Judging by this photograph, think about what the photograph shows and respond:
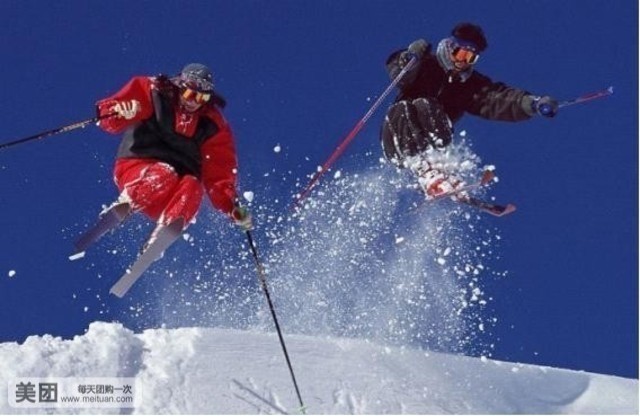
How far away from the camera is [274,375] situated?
7.56 meters

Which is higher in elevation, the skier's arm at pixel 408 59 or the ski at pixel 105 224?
the skier's arm at pixel 408 59

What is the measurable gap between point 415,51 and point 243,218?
2.32 meters

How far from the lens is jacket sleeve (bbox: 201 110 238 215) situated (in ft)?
27.8

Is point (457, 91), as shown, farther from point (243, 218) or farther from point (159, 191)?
point (159, 191)

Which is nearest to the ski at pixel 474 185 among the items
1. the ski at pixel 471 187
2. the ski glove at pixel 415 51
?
the ski at pixel 471 187

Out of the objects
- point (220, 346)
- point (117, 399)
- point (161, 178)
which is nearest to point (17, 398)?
point (117, 399)

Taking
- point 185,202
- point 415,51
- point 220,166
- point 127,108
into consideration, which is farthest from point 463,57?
point 127,108

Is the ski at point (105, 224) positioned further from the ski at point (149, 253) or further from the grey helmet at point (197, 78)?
the grey helmet at point (197, 78)

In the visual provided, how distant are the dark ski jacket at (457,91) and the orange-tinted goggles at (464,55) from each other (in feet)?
0.80

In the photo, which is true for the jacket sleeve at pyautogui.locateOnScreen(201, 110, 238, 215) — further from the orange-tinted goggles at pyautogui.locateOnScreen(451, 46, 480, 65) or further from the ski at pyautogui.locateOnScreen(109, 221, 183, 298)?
the orange-tinted goggles at pyautogui.locateOnScreen(451, 46, 480, 65)

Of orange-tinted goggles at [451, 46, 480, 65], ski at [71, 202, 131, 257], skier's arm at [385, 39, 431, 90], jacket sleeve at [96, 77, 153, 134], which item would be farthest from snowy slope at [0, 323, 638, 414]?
orange-tinted goggles at [451, 46, 480, 65]

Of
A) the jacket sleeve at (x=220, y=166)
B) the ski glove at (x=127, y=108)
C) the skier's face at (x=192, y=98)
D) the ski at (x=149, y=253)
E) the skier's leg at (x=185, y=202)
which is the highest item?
the skier's face at (x=192, y=98)

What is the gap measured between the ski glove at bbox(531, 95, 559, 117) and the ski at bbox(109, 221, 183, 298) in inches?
121

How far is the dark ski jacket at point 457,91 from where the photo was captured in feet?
31.2
